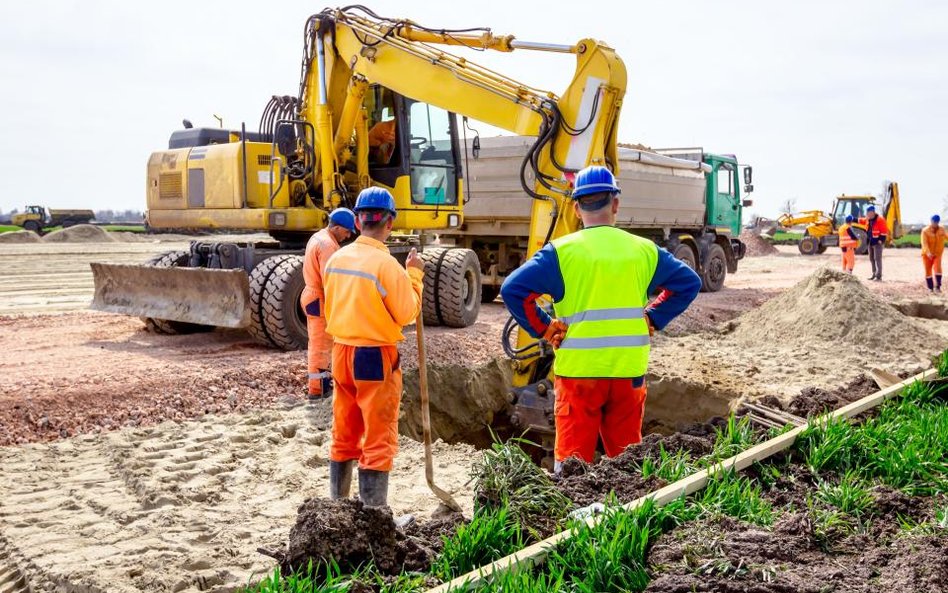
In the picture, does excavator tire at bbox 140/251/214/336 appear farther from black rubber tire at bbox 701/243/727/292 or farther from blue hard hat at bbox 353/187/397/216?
black rubber tire at bbox 701/243/727/292

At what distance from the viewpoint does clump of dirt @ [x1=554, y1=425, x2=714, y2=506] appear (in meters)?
3.68

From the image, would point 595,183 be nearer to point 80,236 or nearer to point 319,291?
point 319,291

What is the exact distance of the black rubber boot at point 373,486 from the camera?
4.58 m

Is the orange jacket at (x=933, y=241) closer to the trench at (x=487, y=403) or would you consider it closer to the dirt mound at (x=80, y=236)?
the trench at (x=487, y=403)

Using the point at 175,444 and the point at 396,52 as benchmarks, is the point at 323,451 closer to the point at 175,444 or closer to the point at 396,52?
the point at 175,444

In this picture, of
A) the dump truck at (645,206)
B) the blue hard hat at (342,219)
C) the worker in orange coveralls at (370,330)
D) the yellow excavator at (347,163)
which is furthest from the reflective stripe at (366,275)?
the dump truck at (645,206)

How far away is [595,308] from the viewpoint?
4.07 metres

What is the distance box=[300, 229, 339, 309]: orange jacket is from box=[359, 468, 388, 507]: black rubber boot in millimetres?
2450

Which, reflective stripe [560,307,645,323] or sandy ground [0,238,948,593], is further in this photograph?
sandy ground [0,238,948,593]

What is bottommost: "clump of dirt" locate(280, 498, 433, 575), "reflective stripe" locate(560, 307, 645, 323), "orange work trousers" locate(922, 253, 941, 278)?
"clump of dirt" locate(280, 498, 433, 575)

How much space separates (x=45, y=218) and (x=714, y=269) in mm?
37979

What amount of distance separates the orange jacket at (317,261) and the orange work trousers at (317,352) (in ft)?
1.07

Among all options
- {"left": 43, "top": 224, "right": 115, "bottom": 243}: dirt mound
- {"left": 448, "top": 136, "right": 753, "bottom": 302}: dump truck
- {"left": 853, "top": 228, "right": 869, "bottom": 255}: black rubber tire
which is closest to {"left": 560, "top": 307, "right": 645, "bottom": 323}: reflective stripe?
{"left": 448, "top": 136, "right": 753, "bottom": 302}: dump truck

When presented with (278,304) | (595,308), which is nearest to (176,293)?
(278,304)
